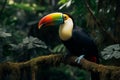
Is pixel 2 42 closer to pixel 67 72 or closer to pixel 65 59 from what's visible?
pixel 65 59

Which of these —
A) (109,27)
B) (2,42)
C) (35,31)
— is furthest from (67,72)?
(2,42)

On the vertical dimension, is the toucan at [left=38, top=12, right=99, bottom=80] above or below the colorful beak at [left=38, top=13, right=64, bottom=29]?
below

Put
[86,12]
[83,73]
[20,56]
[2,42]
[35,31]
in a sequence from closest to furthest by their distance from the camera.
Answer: [2,42], [86,12], [20,56], [35,31], [83,73]

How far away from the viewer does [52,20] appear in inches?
183

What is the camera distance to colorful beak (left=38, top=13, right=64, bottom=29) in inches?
181

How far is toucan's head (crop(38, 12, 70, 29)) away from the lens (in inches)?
181

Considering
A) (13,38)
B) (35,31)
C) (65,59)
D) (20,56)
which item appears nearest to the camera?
(65,59)

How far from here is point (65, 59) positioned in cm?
443

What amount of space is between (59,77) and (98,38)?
2.83 metres

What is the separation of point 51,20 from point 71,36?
35cm

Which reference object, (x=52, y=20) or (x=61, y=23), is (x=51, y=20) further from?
(x=61, y=23)

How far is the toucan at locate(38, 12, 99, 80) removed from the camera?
4645 mm

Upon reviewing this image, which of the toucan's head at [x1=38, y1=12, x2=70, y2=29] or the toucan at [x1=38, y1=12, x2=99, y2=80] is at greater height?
the toucan's head at [x1=38, y1=12, x2=70, y2=29]

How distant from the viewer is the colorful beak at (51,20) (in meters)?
4.59
